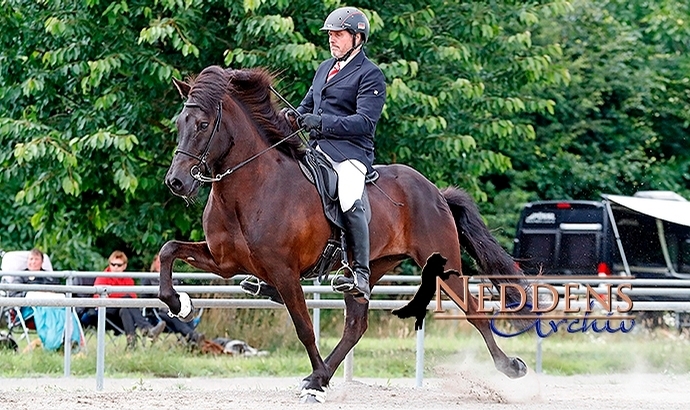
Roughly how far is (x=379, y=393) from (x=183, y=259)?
2245 millimetres

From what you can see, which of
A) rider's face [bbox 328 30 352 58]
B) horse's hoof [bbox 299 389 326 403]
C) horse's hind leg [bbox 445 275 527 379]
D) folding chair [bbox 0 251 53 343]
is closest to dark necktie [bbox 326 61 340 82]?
rider's face [bbox 328 30 352 58]

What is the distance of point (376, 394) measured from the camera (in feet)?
35.3

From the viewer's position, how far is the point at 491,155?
59.1 ft

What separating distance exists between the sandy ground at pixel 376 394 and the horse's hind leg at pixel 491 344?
241 millimetres

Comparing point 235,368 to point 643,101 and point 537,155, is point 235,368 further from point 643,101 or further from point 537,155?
point 643,101

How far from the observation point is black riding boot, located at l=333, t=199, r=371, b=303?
987 centimetres

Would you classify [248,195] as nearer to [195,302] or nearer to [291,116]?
[291,116]

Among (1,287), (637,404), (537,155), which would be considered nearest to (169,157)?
(1,287)

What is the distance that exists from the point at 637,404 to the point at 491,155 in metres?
7.97

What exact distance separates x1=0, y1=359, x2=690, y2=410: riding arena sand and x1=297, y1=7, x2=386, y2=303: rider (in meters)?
1.00

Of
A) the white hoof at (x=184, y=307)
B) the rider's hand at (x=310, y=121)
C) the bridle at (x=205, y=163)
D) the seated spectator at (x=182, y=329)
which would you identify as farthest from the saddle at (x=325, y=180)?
the seated spectator at (x=182, y=329)

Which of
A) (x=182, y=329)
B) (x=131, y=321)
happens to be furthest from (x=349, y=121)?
(x=182, y=329)

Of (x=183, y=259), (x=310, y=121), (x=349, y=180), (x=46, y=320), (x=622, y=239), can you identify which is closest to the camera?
(x=183, y=259)

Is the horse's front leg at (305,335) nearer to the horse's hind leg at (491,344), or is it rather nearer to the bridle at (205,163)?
the bridle at (205,163)
